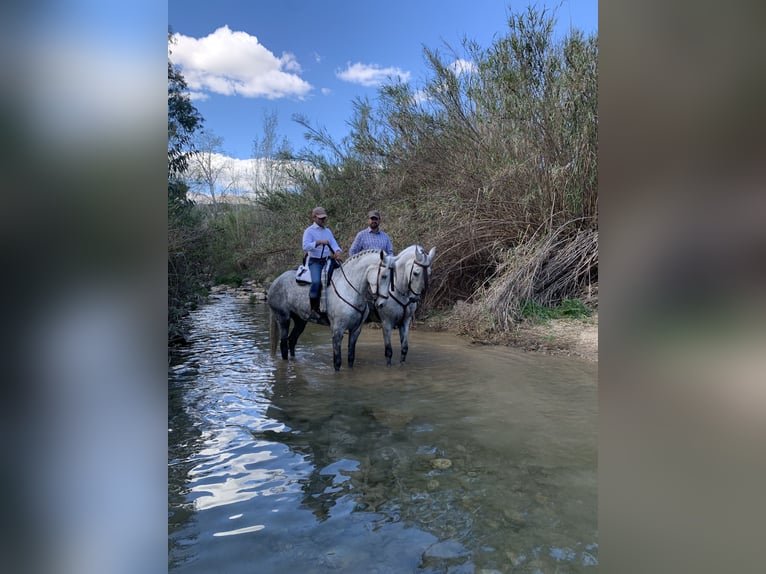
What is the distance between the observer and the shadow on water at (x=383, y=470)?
117 inches

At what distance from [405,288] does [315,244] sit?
60.8 inches

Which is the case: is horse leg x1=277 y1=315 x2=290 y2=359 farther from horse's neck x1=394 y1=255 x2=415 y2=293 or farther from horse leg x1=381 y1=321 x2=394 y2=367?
horse's neck x1=394 y1=255 x2=415 y2=293

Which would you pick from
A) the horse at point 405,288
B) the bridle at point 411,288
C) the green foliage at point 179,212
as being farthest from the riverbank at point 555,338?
the green foliage at point 179,212

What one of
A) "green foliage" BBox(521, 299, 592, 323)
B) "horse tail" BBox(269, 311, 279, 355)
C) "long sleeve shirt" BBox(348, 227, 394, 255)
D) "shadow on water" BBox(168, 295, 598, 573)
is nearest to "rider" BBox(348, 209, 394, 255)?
"long sleeve shirt" BBox(348, 227, 394, 255)

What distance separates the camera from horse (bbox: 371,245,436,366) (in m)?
7.18

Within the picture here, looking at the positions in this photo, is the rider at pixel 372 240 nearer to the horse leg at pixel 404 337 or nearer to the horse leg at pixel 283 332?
the horse leg at pixel 404 337

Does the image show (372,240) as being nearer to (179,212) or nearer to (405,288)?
(405,288)

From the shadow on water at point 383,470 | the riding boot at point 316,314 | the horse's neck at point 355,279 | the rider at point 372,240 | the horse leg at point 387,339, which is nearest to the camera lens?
the shadow on water at point 383,470
